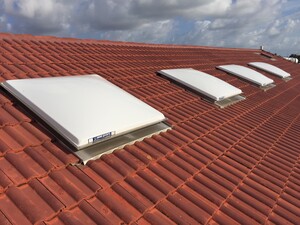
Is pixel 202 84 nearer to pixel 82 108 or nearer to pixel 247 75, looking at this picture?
pixel 247 75

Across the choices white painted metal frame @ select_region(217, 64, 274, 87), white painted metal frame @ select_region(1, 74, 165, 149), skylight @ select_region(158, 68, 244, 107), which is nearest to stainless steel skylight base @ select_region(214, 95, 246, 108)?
skylight @ select_region(158, 68, 244, 107)

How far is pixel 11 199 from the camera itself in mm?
2885

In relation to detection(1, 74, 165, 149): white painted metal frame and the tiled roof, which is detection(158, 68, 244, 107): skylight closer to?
the tiled roof

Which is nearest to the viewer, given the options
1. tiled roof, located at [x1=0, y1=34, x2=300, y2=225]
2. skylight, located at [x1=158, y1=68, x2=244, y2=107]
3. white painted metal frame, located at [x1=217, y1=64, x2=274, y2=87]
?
tiled roof, located at [x1=0, y1=34, x2=300, y2=225]

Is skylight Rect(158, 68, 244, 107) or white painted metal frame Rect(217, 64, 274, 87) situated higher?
skylight Rect(158, 68, 244, 107)

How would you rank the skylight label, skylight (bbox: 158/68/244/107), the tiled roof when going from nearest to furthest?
1. the tiled roof
2. the skylight label
3. skylight (bbox: 158/68/244/107)

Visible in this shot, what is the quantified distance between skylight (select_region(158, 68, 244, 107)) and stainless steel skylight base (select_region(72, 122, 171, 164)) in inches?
105

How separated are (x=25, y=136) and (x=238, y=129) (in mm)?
4548

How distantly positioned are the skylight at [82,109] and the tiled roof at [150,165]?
231mm

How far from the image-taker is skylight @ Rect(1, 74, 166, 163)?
3.83 meters

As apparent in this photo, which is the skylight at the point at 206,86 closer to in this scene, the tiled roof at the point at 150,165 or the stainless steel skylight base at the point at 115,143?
the tiled roof at the point at 150,165

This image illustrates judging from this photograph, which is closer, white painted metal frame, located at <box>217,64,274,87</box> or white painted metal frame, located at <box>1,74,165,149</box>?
white painted metal frame, located at <box>1,74,165,149</box>

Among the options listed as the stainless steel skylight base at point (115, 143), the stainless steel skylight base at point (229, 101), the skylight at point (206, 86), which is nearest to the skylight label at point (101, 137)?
the stainless steel skylight base at point (115, 143)

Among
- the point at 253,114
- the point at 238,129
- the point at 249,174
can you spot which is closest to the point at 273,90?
the point at 253,114
